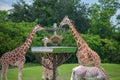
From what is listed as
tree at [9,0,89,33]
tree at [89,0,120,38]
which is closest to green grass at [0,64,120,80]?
tree at [89,0,120,38]

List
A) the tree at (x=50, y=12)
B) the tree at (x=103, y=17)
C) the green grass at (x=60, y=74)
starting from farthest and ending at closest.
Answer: the tree at (x=50, y=12) < the tree at (x=103, y=17) < the green grass at (x=60, y=74)

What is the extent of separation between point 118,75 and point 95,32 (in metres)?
5.03


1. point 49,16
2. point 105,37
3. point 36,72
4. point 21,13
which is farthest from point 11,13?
point 36,72

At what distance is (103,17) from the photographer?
12594mm

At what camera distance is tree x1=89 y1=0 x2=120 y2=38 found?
41.1 feet

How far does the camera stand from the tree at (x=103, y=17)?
494 inches

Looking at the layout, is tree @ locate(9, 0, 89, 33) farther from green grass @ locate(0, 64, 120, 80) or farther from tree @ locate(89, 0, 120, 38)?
green grass @ locate(0, 64, 120, 80)

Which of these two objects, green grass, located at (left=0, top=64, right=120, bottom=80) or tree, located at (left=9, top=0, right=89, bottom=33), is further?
tree, located at (left=9, top=0, right=89, bottom=33)

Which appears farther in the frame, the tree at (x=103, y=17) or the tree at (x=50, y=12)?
the tree at (x=50, y=12)

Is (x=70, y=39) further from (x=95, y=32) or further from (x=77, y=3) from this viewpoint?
(x=77, y=3)

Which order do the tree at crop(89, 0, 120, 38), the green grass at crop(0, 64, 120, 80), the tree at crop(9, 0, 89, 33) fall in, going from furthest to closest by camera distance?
the tree at crop(9, 0, 89, 33)
the tree at crop(89, 0, 120, 38)
the green grass at crop(0, 64, 120, 80)

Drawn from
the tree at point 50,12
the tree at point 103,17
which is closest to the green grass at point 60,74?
the tree at point 103,17

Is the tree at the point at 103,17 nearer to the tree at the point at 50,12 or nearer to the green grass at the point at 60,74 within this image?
the tree at the point at 50,12

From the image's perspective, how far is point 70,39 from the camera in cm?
1121
